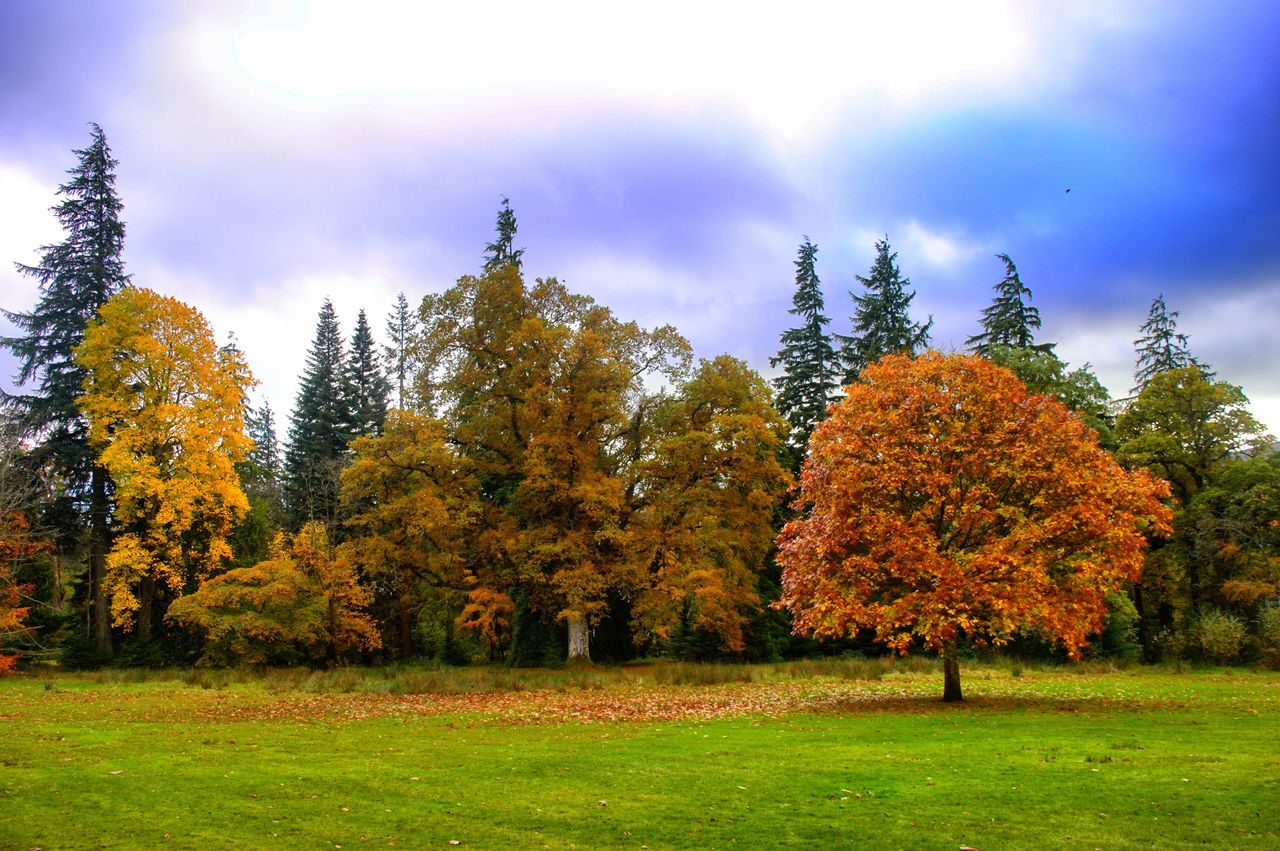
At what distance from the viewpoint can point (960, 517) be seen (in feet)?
59.0

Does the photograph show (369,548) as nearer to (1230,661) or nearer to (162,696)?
(162,696)

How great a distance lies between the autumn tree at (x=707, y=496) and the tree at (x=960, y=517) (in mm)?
11268

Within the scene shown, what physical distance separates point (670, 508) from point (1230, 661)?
22614 millimetres

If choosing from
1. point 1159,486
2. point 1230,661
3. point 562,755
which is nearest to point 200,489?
point 562,755

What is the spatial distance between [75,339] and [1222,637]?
4996cm

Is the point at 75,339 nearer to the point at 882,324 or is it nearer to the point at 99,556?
the point at 99,556

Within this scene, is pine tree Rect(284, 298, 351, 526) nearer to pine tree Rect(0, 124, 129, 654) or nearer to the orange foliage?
pine tree Rect(0, 124, 129, 654)

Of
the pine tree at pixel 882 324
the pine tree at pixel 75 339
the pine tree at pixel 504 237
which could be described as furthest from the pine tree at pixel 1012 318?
the pine tree at pixel 75 339

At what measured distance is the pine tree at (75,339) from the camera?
1356 inches

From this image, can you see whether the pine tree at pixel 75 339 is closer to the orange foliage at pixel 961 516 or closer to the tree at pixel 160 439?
the tree at pixel 160 439

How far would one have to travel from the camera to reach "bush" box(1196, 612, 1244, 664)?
29.3 metres

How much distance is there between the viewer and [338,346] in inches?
2100

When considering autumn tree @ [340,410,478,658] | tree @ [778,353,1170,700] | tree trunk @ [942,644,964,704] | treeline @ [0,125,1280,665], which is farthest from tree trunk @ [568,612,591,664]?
tree trunk @ [942,644,964,704]

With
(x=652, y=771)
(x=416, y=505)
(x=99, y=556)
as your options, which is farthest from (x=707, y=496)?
(x=99, y=556)
